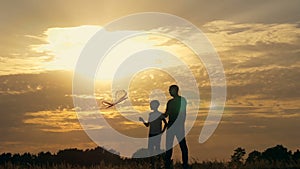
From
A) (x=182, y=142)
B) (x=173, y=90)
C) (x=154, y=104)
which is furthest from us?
(x=154, y=104)

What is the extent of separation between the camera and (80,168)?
80.8 ft

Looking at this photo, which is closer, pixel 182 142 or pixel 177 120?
pixel 182 142

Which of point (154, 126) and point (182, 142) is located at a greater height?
point (154, 126)

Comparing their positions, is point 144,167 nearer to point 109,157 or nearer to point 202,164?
point 202,164

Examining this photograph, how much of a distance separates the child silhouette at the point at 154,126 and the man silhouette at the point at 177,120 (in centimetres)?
297

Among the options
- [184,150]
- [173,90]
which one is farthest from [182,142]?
[173,90]

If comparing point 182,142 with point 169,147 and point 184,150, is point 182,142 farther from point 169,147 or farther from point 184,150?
point 169,147

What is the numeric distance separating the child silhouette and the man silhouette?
2.97 metres

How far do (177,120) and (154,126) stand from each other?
385 cm

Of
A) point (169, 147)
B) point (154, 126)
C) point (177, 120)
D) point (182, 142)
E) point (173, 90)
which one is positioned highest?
point (173, 90)

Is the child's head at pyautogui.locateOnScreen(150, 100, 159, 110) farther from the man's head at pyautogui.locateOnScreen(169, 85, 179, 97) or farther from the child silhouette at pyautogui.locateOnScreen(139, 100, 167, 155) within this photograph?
the man's head at pyautogui.locateOnScreen(169, 85, 179, 97)

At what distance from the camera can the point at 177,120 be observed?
21.2m

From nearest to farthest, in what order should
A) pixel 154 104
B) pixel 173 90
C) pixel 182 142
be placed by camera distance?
pixel 182 142 < pixel 173 90 < pixel 154 104

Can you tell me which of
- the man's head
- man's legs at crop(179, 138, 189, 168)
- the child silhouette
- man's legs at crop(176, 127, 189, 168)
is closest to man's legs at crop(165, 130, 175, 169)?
man's legs at crop(176, 127, 189, 168)
